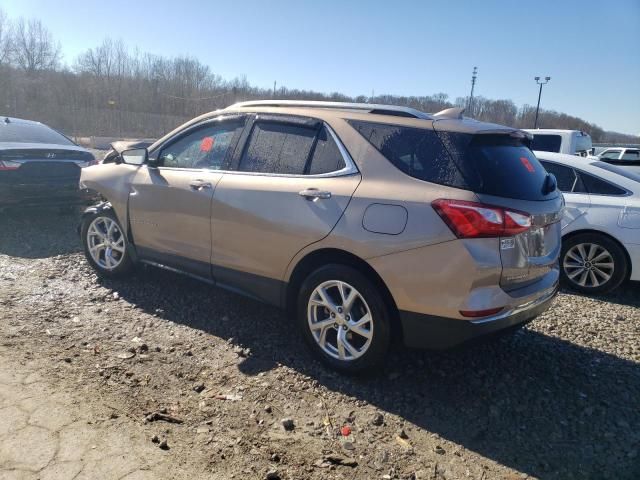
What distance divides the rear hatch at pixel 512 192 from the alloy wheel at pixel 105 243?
3451 millimetres

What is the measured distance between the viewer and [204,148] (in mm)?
4188

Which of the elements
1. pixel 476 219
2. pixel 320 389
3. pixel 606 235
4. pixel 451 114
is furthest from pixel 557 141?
pixel 320 389

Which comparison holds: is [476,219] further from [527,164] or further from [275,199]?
[275,199]

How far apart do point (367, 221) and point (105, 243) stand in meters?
3.20

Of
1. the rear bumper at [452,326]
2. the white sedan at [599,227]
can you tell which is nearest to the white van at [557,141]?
the white sedan at [599,227]

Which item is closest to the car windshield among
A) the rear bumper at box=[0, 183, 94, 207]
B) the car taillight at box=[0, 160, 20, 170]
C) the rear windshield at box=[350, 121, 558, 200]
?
the rear windshield at box=[350, 121, 558, 200]

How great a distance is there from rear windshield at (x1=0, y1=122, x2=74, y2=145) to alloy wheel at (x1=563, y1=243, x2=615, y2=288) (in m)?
7.49

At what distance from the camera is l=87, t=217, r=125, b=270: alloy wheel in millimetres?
4883

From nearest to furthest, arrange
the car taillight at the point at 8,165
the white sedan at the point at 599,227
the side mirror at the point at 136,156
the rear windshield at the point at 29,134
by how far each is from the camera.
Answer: the side mirror at the point at 136,156 → the white sedan at the point at 599,227 → the car taillight at the point at 8,165 → the rear windshield at the point at 29,134

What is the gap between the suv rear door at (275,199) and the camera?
3256mm

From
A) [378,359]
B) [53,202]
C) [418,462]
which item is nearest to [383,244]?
[378,359]

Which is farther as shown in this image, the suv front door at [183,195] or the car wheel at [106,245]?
the car wheel at [106,245]

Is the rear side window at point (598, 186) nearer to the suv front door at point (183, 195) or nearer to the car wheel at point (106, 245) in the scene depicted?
the suv front door at point (183, 195)

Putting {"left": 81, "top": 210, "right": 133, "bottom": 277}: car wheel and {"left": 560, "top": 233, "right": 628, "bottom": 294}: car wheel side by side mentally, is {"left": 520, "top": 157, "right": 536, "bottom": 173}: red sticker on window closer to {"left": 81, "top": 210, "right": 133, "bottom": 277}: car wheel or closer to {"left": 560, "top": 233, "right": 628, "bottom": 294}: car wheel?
{"left": 560, "top": 233, "right": 628, "bottom": 294}: car wheel
